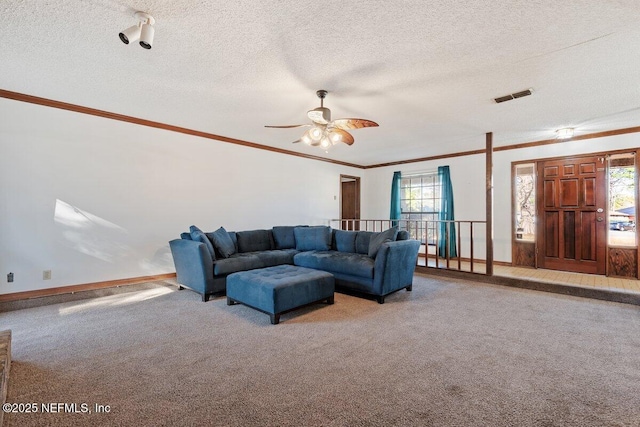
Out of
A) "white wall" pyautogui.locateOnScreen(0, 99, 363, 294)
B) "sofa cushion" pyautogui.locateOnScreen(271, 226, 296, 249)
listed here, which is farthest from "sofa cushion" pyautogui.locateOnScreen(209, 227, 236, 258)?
"sofa cushion" pyautogui.locateOnScreen(271, 226, 296, 249)

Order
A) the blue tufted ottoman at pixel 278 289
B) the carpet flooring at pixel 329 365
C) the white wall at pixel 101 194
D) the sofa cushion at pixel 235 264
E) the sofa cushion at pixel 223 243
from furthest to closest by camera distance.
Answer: the sofa cushion at pixel 223 243
the sofa cushion at pixel 235 264
the white wall at pixel 101 194
the blue tufted ottoman at pixel 278 289
the carpet flooring at pixel 329 365

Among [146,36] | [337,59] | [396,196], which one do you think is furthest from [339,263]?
[396,196]

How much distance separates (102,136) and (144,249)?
1649 mm

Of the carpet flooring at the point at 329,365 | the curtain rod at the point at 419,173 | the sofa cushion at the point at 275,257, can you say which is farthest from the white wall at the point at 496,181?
the sofa cushion at the point at 275,257

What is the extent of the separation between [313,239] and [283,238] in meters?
0.61

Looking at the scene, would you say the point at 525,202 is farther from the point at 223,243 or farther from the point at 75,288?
the point at 75,288

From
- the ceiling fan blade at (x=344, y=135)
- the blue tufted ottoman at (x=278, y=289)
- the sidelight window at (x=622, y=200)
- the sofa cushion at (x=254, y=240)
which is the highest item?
the ceiling fan blade at (x=344, y=135)

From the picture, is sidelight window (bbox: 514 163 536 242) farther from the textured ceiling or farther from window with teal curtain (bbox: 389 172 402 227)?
window with teal curtain (bbox: 389 172 402 227)

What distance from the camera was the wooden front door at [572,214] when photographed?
4.79 m

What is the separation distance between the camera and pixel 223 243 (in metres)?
A: 4.22

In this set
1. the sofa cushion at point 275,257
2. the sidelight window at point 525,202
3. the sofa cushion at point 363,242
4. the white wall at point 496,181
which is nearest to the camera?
the sofa cushion at point 275,257

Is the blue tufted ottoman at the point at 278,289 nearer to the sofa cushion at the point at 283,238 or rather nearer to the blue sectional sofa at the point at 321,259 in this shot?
the blue sectional sofa at the point at 321,259

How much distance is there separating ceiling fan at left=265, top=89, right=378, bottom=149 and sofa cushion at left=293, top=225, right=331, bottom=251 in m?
1.93

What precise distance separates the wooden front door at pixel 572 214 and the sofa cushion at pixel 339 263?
3.72 meters
